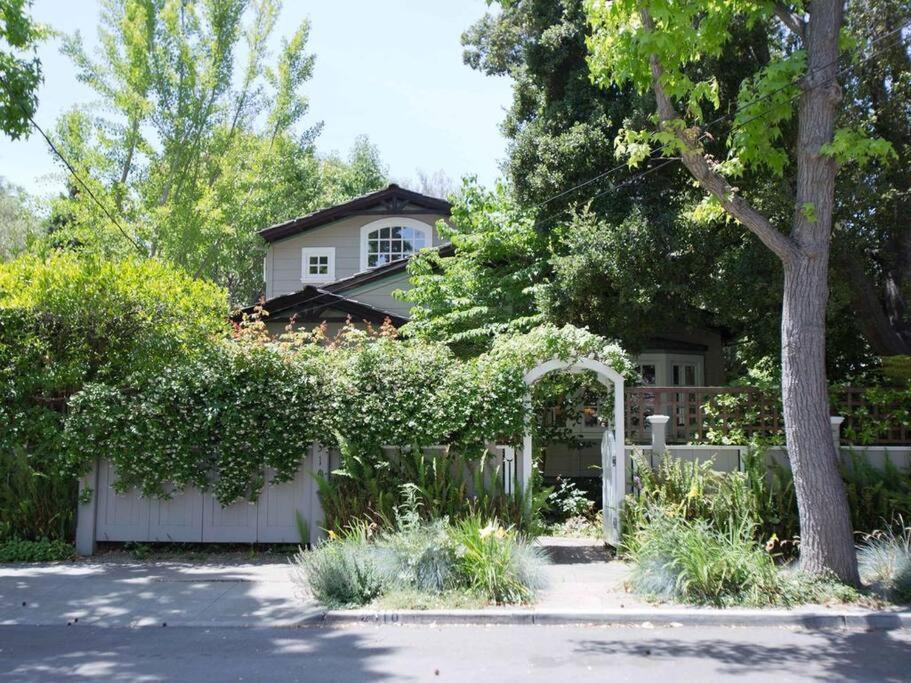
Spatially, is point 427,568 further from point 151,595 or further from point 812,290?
point 812,290

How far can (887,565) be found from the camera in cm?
852

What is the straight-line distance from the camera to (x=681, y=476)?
1012 cm

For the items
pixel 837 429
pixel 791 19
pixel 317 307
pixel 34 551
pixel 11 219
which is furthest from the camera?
pixel 11 219

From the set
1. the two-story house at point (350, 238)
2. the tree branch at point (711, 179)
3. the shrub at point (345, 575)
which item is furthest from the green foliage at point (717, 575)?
the two-story house at point (350, 238)

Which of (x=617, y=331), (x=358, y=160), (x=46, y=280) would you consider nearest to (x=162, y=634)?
(x=46, y=280)

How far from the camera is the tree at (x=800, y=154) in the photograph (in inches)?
323

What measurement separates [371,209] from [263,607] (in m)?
16.7

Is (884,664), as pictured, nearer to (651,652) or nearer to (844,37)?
(651,652)

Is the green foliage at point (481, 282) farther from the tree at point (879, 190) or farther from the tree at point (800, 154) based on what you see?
the tree at point (800, 154)

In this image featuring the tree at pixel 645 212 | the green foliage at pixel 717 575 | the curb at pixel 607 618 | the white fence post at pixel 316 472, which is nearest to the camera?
the curb at pixel 607 618

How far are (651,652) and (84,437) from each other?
7.45 meters

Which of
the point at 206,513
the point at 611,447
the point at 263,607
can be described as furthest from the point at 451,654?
the point at 206,513

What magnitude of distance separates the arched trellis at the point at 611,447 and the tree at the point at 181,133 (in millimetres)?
13815

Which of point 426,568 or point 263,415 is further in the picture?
point 263,415
